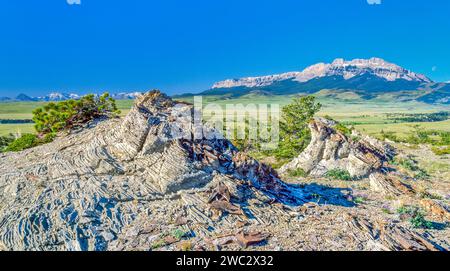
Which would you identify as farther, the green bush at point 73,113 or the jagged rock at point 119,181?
the green bush at point 73,113

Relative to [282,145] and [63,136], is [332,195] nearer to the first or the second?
[63,136]

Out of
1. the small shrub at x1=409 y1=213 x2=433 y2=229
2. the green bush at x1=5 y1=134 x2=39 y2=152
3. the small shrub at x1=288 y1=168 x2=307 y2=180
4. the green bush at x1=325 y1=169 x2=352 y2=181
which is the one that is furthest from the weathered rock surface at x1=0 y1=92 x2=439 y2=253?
the small shrub at x1=288 y1=168 x2=307 y2=180

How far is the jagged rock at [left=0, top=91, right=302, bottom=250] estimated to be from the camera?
11.5 meters

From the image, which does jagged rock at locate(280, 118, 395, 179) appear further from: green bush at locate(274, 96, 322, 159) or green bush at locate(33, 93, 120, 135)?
green bush at locate(33, 93, 120, 135)

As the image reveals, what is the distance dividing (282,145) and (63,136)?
2464cm

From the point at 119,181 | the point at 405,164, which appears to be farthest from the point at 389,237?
the point at 405,164

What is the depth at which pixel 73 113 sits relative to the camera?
2314cm

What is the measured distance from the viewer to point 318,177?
24.8 metres

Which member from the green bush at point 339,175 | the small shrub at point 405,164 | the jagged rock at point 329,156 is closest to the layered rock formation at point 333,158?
the jagged rock at point 329,156

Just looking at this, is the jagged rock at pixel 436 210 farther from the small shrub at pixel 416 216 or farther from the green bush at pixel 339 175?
the green bush at pixel 339 175

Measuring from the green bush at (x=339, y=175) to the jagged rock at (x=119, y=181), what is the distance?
7.96m

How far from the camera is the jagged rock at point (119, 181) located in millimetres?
11500

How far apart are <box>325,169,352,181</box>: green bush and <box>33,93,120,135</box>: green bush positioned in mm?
16453
